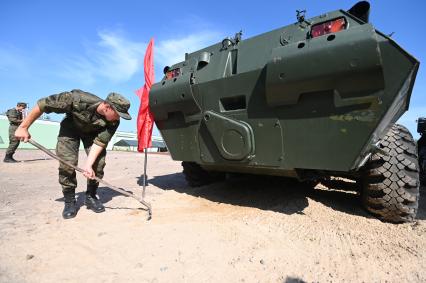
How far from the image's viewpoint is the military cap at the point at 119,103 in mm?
2992

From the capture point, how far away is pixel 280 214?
9.67 feet

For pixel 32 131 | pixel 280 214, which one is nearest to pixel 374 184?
pixel 280 214

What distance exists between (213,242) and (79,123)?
5.87ft

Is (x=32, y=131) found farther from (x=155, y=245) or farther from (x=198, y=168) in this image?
(x=155, y=245)

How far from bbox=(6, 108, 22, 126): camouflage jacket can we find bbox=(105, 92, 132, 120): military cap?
6.29 meters

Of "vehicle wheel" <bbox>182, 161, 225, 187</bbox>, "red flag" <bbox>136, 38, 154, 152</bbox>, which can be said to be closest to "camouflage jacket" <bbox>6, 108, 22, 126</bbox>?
"red flag" <bbox>136, 38, 154, 152</bbox>

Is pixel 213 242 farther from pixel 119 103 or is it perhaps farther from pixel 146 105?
pixel 146 105

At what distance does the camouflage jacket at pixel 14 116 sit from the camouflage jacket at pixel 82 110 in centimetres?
601

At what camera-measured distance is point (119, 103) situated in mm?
3004

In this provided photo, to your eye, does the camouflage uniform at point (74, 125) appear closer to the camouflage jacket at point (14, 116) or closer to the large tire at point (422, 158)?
the large tire at point (422, 158)

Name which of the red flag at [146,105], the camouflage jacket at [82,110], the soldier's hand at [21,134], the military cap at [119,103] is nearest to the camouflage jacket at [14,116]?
the red flag at [146,105]

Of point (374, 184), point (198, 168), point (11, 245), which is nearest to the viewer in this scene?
point (11, 245)

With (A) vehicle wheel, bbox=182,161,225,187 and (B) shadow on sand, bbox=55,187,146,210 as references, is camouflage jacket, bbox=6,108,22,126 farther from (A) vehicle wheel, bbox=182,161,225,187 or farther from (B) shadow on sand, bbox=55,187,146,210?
(A) vehicle wheel, bbox=182,161,225,187

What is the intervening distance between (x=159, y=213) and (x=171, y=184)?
1.88 m
